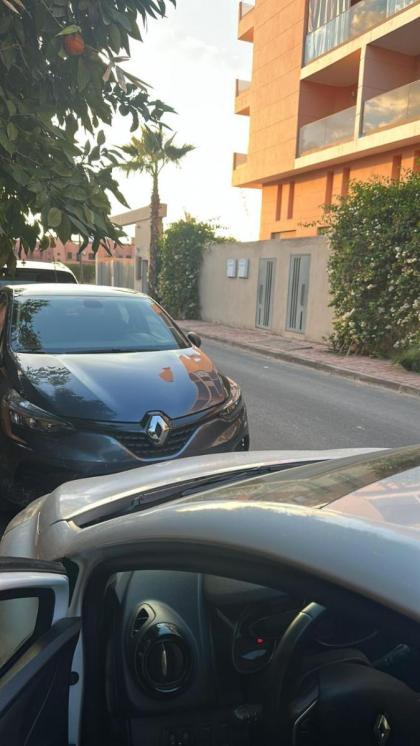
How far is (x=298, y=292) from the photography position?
Answer: 1603 centimetres

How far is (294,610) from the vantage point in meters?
1.45

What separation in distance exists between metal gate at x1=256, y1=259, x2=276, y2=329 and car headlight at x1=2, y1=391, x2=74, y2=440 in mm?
14119

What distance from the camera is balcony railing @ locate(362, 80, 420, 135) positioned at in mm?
17656

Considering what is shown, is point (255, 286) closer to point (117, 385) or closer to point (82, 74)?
point (117, 385)

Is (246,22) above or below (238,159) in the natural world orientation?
above

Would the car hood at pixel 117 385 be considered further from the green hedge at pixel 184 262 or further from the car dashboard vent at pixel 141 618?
the green hedge at pixel 184 262

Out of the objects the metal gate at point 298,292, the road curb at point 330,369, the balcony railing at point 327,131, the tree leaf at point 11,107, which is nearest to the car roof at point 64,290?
the tree leaf at point 11,107

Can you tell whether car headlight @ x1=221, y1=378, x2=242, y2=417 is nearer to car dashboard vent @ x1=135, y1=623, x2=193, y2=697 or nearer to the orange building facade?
car dashboard vent @ x1=135, y1=623, x2=193, y2=697

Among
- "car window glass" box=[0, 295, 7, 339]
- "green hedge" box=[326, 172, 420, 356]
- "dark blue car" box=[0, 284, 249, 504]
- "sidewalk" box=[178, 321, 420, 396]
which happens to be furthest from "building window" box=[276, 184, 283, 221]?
"dark blue car" box=[0, 284, 249, 504]

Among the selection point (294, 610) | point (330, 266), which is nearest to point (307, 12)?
point (330, 266)

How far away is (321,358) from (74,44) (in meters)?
9.88

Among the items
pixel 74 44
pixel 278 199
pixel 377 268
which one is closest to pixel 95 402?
pixel 74 44

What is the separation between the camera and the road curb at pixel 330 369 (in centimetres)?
977

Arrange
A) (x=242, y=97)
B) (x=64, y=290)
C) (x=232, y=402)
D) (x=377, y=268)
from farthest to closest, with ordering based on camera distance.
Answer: (x=242, y=97)
(x=377, y=268)
(x=64, y=290)
(x=232, y=402)
